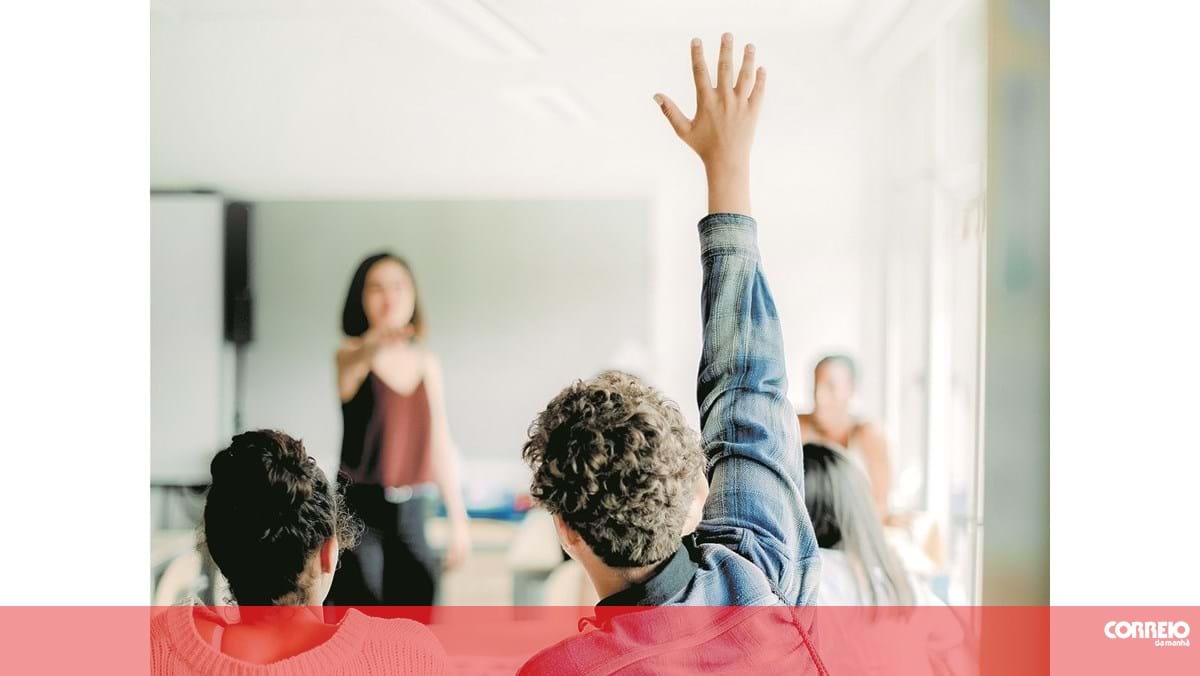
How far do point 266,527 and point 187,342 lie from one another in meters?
0.39

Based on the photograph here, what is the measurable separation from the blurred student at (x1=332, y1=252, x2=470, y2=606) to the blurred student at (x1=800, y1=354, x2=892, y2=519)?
50 centimetres

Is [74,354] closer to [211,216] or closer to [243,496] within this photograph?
[211,216]

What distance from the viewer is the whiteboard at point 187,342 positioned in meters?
1.24

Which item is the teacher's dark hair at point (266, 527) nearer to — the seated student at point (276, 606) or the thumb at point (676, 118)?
the seated student at point (276, 606)

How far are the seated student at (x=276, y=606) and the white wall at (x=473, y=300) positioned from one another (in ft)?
0.66

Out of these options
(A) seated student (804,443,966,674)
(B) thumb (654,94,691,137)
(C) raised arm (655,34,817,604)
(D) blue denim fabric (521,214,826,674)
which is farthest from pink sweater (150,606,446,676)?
(B) thumb (654,94,691,137)

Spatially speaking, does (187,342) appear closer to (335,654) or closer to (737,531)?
(335,654)

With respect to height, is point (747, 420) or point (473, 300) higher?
point (473, 300)

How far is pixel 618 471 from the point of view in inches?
34.9

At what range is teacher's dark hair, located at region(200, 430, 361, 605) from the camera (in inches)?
39.1

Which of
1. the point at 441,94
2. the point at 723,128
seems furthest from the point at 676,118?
the point at 441,94

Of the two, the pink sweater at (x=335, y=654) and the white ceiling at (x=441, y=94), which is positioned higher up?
the white ceiling at (x=441, y=94)

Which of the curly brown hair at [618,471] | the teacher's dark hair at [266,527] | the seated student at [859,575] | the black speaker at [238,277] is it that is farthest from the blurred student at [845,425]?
the black speaker at [238,277]
